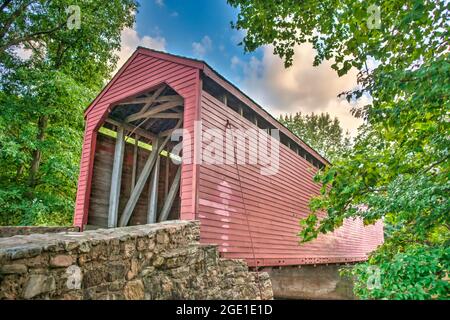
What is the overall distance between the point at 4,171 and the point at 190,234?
1072 centimetres

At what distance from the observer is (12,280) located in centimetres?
223

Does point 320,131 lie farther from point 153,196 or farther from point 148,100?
point 148,100

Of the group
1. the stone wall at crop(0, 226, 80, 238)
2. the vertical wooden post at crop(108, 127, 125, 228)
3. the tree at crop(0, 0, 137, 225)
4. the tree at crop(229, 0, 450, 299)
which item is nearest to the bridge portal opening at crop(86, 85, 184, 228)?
the vertical wooden post at crop(108, 127, 125, 228)

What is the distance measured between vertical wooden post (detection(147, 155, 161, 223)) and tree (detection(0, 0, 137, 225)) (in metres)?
4.20

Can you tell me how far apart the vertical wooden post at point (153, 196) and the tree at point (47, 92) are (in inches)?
165

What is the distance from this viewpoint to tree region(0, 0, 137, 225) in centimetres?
1043

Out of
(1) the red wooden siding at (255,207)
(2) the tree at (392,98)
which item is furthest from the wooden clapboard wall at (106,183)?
(2) the tree at (392,98)

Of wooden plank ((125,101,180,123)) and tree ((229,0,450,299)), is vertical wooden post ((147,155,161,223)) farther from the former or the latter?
tree ((229,0,450,299))

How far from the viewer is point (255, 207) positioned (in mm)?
7191

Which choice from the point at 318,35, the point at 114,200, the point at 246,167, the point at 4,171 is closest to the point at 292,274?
the point at 246,167

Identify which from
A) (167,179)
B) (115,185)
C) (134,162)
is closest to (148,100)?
(134,162)

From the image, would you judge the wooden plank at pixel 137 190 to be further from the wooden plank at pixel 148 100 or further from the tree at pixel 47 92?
the tree at pixel 47 92

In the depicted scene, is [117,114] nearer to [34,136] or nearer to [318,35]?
[34,136]
